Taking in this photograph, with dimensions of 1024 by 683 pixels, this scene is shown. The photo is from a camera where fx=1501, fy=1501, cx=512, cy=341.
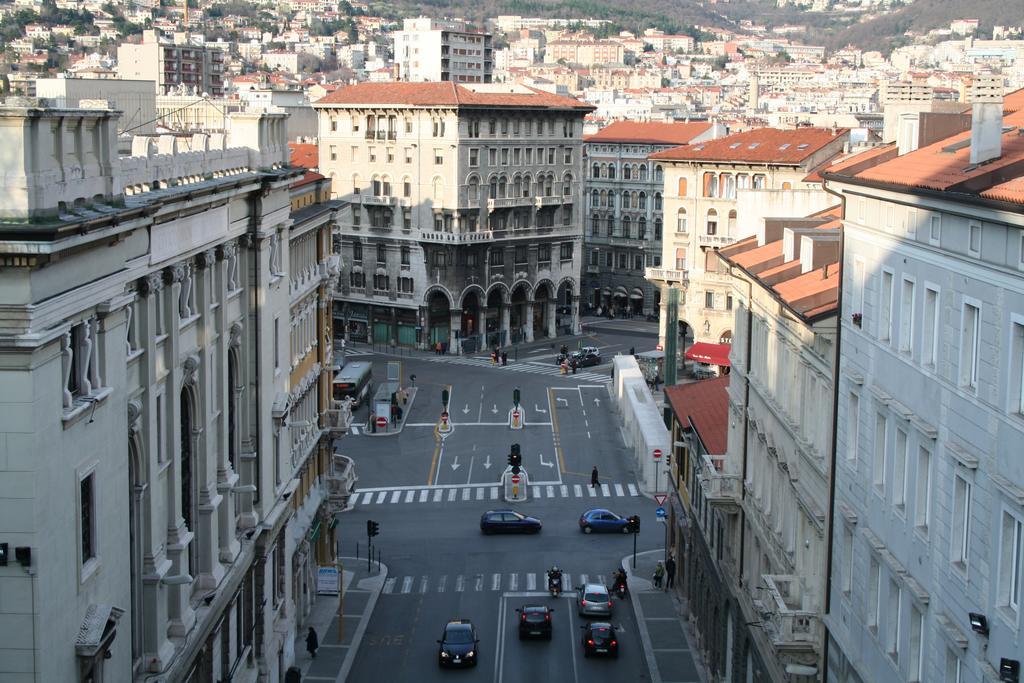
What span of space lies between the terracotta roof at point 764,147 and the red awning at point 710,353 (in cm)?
1410

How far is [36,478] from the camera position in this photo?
A: 76.1 ft

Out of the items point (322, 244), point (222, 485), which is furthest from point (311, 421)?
point (222, 485)

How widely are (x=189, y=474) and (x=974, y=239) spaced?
2001cm

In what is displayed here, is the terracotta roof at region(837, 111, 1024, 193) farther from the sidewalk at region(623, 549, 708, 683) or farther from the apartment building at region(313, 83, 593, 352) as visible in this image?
the apartment building at region(313, 83, 593, 352)

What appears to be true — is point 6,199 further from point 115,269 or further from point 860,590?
point 860,590

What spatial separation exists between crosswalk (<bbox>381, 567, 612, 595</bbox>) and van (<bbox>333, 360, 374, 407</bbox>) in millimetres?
31959

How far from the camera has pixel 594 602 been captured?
185 feet

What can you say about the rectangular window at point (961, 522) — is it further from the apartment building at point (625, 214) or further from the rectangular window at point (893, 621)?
the apartment building at point (625, 214)

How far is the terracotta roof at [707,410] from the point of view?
51094 mm

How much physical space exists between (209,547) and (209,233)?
25.3ft

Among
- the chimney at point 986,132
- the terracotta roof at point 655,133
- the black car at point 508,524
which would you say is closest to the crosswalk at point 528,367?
the terracotta roof at point 655,133

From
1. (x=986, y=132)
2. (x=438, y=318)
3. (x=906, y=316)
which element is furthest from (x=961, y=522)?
(x=438, y=318)

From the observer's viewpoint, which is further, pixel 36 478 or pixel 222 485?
pixel 222 485

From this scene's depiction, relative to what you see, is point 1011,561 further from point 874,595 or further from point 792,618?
point 792,618
